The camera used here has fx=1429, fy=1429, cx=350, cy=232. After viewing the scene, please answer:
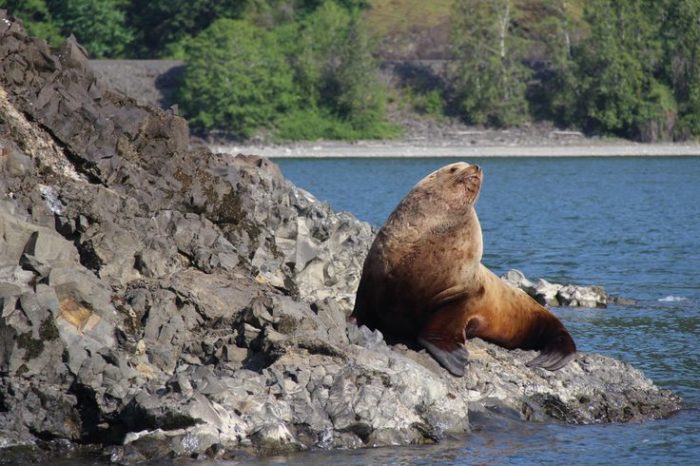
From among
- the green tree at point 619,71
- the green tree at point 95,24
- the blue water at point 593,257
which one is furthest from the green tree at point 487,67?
the green tree at point 95,24

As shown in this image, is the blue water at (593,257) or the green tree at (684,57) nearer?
the blue water at (593,257)

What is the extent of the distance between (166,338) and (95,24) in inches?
3055

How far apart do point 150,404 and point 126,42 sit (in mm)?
82374

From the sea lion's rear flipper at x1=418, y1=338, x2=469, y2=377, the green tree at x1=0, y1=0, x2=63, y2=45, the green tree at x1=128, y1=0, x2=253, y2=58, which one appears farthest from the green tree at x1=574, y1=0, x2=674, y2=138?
the sea lion's rear flipper at x1=418, y1=338, x2=469, y2=377

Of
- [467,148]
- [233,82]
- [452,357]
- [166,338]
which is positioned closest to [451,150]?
[467,148]

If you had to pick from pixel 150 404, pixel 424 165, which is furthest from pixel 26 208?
pixel 424 165

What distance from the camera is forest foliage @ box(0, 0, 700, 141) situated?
85.0 metres

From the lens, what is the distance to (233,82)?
83688 millimetres

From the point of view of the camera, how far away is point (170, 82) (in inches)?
3369

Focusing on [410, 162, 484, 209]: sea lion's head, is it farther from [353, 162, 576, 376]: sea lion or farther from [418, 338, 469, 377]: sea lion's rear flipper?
[418, 338, 469, 377]: sea lion's rear flipper

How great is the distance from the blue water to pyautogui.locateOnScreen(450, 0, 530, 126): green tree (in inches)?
245

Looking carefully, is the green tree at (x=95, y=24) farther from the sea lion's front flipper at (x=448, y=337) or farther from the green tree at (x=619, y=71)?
the sea lion's front flipper at (x=448, y=337)

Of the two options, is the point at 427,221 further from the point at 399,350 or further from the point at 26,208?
the point at 26,208

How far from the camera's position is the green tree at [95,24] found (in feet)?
282
